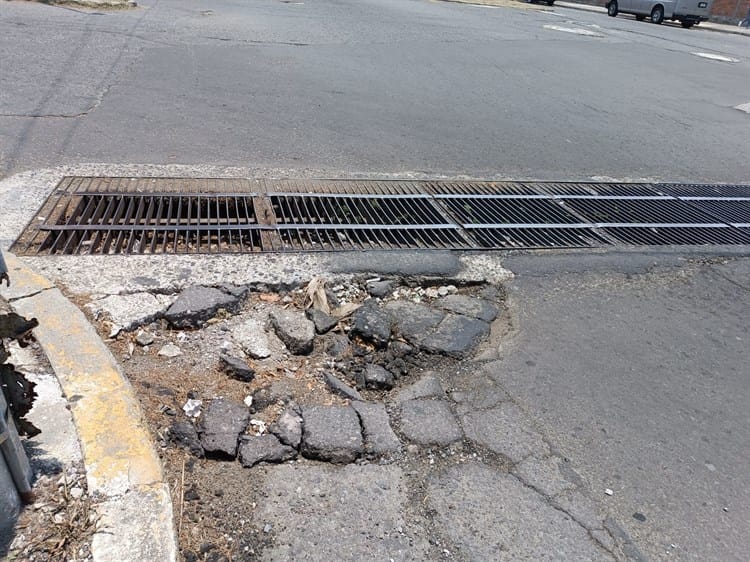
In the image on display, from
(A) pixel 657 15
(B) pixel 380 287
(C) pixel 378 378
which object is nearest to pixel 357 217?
(B) pixel 380 287

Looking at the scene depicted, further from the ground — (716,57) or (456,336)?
(716,57)

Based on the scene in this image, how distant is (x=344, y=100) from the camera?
7.73 m

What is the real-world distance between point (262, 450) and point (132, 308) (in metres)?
1.27

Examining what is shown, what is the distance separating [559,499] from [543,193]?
3624 millimetres

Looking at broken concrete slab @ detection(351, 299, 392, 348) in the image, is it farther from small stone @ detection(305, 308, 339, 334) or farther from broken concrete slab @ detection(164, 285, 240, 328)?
broken concrete slab @ detection(164, 285, 240, 328)

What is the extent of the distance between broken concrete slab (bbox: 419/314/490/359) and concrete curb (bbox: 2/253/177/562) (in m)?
1.59

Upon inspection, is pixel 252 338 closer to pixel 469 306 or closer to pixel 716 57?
pixel 469 306

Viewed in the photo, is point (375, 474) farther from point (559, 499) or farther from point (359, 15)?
point (359, 15)

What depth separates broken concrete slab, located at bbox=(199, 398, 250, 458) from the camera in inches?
97.8

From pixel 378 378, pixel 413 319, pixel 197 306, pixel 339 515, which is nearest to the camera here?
pixel 339 515

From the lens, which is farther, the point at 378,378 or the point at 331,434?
the point at 378,378

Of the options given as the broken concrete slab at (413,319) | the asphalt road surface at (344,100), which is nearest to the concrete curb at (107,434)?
the broken concrete slab at (413,319)

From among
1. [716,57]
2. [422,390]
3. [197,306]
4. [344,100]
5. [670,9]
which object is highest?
[670,9]

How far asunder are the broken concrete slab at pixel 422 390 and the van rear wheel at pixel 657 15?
1066 inches
